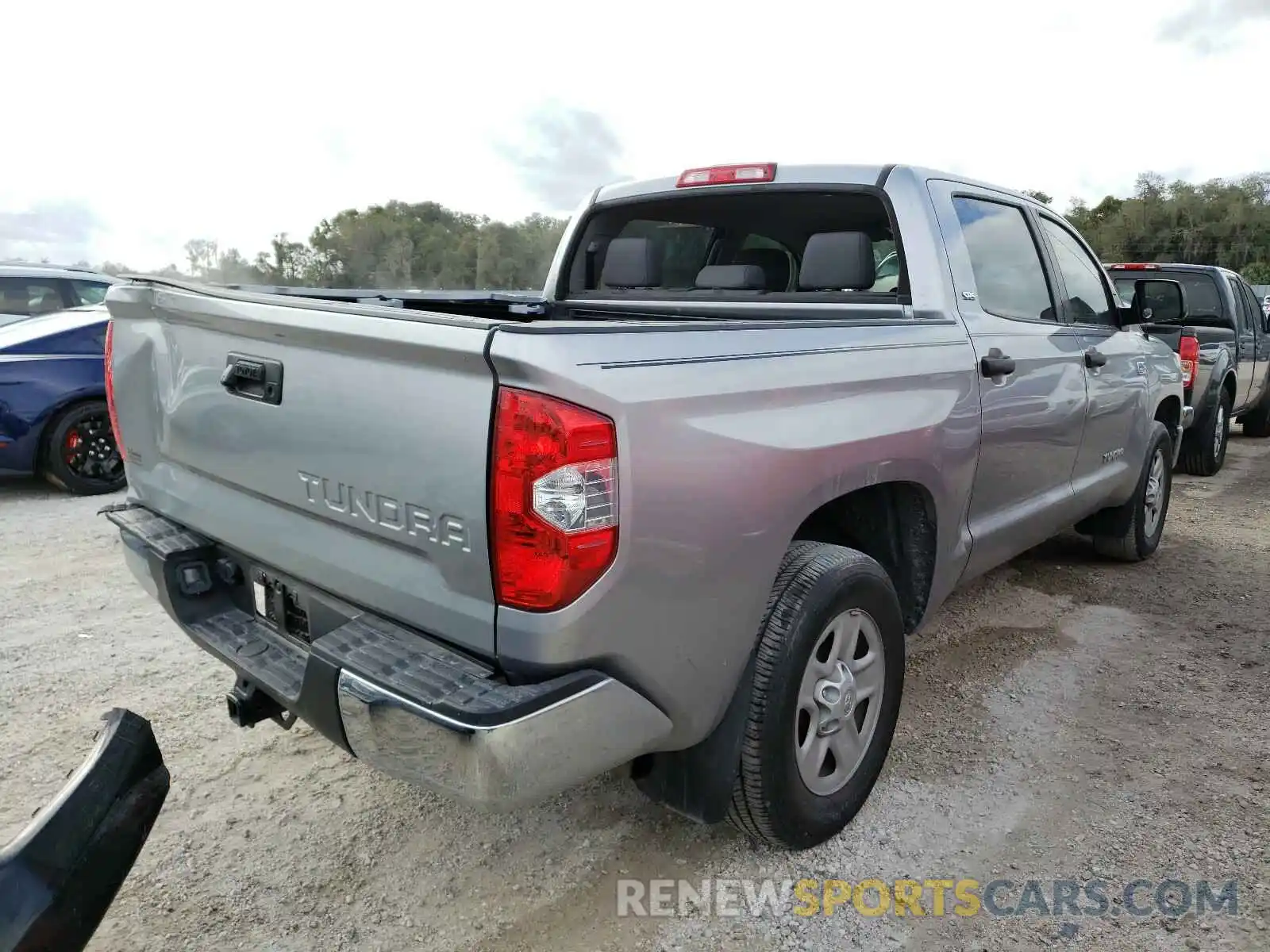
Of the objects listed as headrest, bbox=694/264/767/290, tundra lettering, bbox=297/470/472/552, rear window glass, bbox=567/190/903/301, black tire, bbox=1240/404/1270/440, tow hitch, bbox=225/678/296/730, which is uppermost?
rear window glass, bbox=567/190/903/301

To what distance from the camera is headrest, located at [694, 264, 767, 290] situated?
12.2 ft

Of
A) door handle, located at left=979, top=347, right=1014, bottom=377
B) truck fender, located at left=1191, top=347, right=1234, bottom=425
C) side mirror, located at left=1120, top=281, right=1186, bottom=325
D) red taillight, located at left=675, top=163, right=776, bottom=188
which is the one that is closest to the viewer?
door handle, located at left=979, top=347, right=1014, bottom=377

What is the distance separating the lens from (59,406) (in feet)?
21.3

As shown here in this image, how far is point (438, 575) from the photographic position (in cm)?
196

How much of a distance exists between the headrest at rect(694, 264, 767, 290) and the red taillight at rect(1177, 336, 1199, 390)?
5649 mm

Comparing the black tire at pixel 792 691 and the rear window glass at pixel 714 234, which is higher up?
the rear window glass at pixel 714 234

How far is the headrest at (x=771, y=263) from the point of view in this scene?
13.5 feet

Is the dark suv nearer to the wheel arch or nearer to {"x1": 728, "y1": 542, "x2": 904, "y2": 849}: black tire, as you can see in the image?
the wheel arch

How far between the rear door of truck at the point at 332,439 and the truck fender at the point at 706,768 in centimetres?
68

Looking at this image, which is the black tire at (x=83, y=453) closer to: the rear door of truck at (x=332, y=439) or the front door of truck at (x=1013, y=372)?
the rear door of truck at (x=332, y=439)

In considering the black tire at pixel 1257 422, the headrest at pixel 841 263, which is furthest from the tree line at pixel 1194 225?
the headrest at pixel 841 263

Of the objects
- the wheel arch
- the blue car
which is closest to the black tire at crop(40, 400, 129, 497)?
the blue car

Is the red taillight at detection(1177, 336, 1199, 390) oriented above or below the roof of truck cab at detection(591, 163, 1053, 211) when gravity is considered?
below

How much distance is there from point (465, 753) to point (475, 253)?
7.45m
